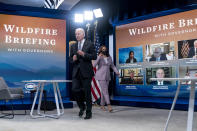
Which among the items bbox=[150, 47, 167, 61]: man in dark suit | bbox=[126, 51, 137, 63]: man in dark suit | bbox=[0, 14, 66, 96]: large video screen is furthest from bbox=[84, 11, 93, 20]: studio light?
bbox=[150, 47, 167, 61]: man in dark suit

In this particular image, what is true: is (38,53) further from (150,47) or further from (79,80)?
(150,47)

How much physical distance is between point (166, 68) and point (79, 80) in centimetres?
259

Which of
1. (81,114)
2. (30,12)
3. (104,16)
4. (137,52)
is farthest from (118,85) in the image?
(30,12)

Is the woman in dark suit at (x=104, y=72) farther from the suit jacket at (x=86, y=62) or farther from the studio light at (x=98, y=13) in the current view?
the studio light at (x=98, y=13)

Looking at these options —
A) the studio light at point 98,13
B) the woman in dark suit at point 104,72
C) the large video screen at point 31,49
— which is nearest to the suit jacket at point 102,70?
the woman in dark suit at point 104,72

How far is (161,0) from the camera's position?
5.97 metres

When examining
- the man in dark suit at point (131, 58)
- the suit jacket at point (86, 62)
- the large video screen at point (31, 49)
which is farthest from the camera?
the man in dark suit at point (131, 58)

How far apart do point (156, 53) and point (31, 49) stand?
317cm

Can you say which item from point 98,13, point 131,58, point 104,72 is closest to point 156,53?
point 131,58

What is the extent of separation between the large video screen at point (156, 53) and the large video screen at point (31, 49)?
5.65 feet

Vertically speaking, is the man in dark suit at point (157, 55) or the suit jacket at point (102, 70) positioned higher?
the man in dark suit at point (157, 55)

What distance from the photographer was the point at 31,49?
19.7 ft

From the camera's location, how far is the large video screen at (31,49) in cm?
575

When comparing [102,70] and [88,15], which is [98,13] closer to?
[88,15]
